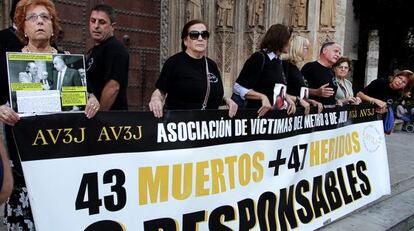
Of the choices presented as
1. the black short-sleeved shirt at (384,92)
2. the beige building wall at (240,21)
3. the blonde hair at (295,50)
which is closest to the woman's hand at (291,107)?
the blonde hair at (295,50)

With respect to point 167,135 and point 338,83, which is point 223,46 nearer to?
point 338,83

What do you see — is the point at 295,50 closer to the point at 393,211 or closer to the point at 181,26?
the point at 393,211

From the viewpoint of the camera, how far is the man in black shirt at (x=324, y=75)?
4879 mm

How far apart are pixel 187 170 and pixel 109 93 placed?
28.8 inches

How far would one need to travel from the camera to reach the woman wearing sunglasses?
11.3ft

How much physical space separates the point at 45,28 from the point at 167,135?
98 centimetres

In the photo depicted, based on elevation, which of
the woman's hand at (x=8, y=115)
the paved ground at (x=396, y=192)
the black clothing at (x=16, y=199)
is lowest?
the paved ground at (x=396, y=192)

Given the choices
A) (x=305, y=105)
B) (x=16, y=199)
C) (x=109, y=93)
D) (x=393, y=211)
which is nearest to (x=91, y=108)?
(x=109, y=93)

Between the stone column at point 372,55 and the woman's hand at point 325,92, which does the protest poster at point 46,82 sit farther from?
the stone column at point 372,55

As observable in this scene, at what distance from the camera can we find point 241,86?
419cm

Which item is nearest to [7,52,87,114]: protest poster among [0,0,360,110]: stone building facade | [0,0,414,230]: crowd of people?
[0,0,414,230]: crowd of people

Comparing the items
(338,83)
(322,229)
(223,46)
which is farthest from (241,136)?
(223,46)

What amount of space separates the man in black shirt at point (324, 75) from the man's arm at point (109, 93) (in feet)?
8.27

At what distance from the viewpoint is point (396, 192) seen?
19.8 ft
